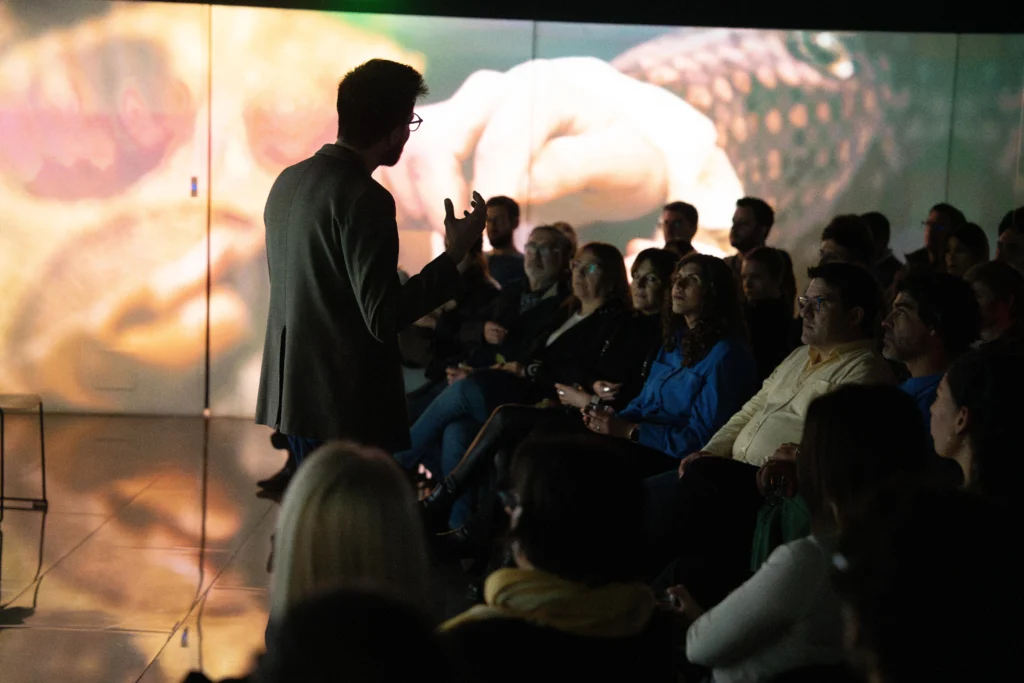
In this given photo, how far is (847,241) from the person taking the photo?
15.3 feet

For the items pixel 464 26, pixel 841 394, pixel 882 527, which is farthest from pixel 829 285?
pixel 464 26

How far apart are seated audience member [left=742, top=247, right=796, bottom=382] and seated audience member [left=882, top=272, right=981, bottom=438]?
1444mm

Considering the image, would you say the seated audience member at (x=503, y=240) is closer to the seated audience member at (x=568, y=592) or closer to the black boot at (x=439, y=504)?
the black boot at (x=439, y=504)

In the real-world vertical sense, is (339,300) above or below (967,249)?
above

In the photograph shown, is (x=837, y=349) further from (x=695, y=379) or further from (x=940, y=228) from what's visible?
(x=940, y=228)

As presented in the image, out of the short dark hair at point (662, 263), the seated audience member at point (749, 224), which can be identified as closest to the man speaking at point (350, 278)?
the short dark hair at point (662, 263)

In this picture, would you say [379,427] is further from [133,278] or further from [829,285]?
[133,278]

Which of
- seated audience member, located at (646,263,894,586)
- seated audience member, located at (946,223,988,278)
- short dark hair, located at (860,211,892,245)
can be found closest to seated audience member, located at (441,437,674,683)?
seated audience member, located at (646,263,894,586)

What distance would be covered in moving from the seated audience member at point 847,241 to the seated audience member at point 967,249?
0.61 meters

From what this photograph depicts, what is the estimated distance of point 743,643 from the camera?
1.75m

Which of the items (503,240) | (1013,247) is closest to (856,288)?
(1013,247)

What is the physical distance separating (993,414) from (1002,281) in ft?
5.12

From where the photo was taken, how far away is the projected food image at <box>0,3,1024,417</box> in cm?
664

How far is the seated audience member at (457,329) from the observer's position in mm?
5211
